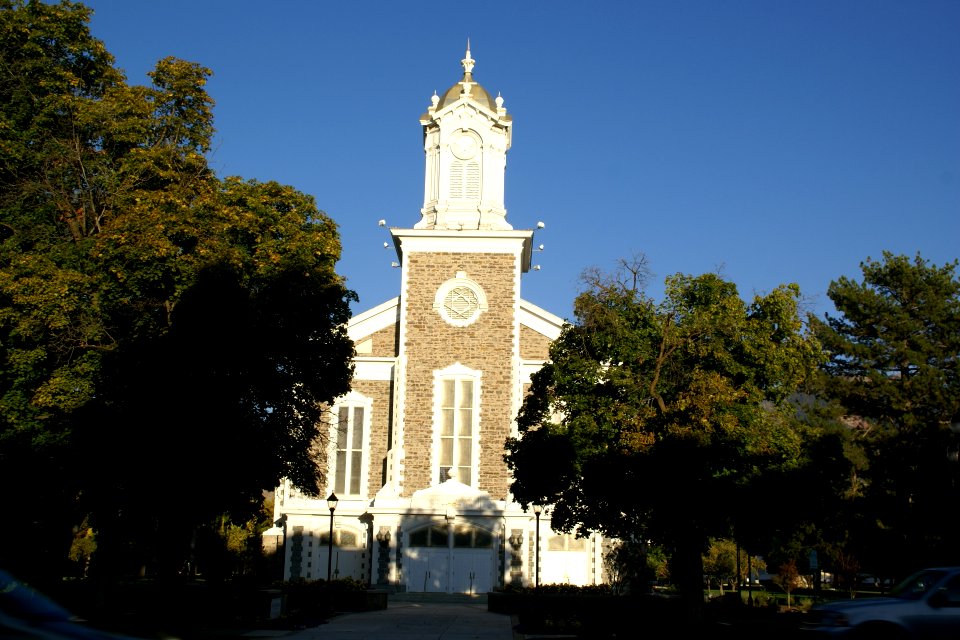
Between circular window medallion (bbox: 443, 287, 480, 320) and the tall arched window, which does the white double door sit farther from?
circular window medallion (bbox: 443, 287, 480, 320)

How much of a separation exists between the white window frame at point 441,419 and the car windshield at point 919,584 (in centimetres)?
2383

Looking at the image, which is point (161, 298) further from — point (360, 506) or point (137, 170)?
point (360, 506)

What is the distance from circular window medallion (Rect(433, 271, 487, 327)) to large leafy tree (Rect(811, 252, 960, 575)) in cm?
1515

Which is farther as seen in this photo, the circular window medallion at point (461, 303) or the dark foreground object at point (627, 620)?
the circular window medallion at point (461, 303)

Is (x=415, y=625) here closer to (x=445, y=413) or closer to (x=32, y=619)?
(x=445, y=413)

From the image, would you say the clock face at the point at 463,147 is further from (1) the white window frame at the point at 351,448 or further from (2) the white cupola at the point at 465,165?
(1) the white window frame at the point at 351,448

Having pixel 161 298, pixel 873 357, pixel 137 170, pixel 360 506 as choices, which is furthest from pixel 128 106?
pixel 873 357

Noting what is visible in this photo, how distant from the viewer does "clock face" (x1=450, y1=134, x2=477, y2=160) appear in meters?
40.8

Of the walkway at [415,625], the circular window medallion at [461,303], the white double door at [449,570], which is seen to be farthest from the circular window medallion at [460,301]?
the walkway at [415,625]

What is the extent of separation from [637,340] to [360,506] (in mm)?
17577

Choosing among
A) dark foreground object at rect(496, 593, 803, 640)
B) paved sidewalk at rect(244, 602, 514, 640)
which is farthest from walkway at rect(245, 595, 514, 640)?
dark foreground object at rect(496, 593, 803, 640)

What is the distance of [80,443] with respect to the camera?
24.0 m

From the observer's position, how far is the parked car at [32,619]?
9219 millimetres

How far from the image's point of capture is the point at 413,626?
78.9 ft
